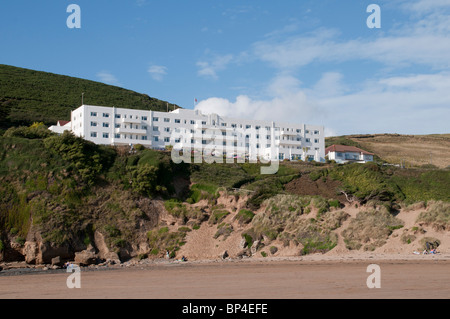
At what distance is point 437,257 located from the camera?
3136 centimetres

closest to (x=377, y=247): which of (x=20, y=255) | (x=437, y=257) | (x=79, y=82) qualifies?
(x=437, y=257)

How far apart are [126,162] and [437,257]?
32146 millimetres

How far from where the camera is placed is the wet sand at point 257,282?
20.5 metres

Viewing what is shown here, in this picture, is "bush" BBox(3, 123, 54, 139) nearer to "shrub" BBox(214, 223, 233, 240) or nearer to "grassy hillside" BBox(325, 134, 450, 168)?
"shrub" BBox(214, 223, 233, 240)

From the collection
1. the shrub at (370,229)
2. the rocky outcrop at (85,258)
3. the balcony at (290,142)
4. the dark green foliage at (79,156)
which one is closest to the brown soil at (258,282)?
the shrub at (370,229)

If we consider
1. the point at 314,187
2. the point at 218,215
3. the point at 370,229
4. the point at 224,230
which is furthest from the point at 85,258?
the point at 314,187

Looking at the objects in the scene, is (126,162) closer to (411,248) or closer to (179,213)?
(179,213)

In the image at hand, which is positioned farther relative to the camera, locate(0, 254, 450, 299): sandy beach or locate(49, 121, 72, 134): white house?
locate(49, 121, 72, 134): white house

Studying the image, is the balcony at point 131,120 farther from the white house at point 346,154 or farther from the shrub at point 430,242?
the shrub at point 430,242

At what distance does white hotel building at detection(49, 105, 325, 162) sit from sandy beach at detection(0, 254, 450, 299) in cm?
4368

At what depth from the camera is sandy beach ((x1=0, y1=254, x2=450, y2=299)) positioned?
2061cm

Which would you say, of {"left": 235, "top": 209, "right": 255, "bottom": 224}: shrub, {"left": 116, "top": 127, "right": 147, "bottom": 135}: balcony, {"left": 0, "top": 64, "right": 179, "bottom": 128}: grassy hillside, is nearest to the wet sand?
{"left": 235, "top": 209, "right": 255, "bottom": 224}: shrub

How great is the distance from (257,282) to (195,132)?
62.3m

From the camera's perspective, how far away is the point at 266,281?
24.8m
